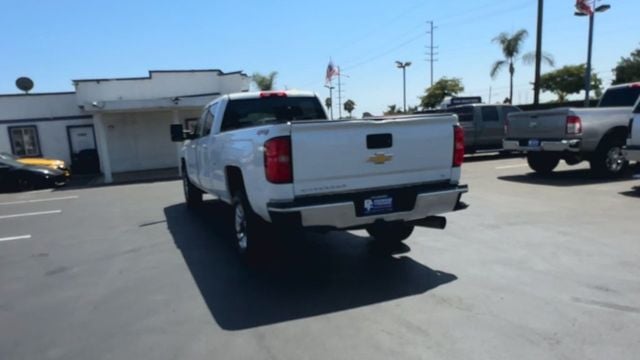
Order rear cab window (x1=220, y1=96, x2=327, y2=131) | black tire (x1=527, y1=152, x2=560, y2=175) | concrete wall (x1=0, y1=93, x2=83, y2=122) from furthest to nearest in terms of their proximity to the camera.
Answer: concrete wall (x1=0, y1=93, x2=83, y2=122) → black tire (x1=527, y1=152, x2=560, y2=175) → rear cab window (x1=220, y1=96, x2=327, y2=131)

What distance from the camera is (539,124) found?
37.1 feet

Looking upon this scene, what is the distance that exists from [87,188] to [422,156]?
46.6ft

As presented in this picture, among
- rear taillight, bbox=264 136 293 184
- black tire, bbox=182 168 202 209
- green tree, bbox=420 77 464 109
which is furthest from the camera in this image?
green tree, bbox=420 77 464 109

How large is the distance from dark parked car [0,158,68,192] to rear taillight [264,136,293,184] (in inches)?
596

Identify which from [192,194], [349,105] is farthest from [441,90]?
[192,194]

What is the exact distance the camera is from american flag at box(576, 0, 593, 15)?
2106 cm

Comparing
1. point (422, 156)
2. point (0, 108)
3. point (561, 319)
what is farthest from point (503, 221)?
point (0, 108)

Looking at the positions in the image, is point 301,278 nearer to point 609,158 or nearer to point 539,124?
point 539,124

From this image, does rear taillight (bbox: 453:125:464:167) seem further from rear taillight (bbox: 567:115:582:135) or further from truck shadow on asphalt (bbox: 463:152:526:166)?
truck shadow on asphalt (bbox: 463:152:526:166)

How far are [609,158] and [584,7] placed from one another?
13.6 meters

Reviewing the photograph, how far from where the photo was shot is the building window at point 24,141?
20984mm

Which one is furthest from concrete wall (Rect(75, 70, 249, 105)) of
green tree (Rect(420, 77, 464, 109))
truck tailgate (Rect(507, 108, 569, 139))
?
green tree (Rect(420, 77, 464, 109))

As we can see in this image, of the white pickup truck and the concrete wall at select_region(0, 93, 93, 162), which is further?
the concrete wall at select_region(0, 93, 93, 162)

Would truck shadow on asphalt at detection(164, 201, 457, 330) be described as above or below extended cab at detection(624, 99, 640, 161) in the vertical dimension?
below
